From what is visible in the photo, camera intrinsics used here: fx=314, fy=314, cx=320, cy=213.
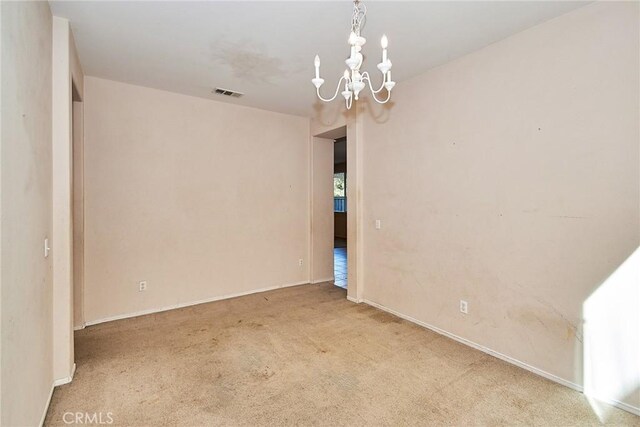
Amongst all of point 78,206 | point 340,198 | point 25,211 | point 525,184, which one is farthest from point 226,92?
point 340,198

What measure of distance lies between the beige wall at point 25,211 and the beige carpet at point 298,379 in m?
0.50

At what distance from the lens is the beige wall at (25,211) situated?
1345 millimetres

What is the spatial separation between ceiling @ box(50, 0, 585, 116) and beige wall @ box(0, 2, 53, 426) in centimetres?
55

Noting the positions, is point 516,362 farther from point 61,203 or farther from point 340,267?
point 340,267

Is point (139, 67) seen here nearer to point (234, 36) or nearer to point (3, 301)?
point (234, 36)

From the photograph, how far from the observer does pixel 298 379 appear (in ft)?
7.64

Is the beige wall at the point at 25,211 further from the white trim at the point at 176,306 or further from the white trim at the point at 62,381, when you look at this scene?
the white trim at the point at 176,306

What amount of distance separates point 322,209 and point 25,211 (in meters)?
3.84

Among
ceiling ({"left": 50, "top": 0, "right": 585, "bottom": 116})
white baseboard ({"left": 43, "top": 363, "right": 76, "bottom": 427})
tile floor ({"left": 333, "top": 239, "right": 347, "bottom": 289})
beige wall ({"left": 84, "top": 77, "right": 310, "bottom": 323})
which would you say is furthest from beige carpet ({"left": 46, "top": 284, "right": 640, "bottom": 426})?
ceiling ({"left": 50, "top": 0, "right": 585, "bottom": 116})

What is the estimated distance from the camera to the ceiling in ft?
7.05

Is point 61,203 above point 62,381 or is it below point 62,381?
above

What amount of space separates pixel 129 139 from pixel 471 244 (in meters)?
3.77

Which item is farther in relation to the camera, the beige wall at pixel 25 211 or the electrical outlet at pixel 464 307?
the electrical outlet at pixel 464 307

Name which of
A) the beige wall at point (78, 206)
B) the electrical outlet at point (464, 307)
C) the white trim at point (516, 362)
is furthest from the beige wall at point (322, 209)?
the beige wall at point (78, 206)
